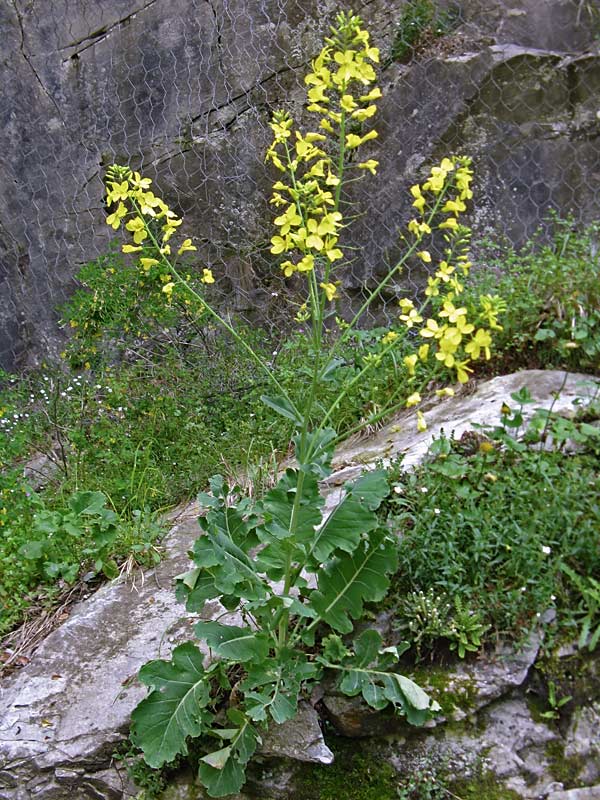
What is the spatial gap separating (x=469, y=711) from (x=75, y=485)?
2181 millimetres

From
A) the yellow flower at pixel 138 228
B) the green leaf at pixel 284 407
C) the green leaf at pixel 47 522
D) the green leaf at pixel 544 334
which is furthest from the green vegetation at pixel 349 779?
the green leaf at pixel 544 334

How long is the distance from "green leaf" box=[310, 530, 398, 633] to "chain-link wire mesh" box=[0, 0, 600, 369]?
10.1ft

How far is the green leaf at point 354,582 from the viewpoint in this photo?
74.3 inches

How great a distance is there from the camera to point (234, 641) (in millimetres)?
1755

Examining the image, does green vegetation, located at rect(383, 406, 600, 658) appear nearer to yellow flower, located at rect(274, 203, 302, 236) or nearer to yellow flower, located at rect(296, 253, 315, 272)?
yellow flower, located at rect(296, 253, 315, 272)

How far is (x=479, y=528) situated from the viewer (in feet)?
6.82

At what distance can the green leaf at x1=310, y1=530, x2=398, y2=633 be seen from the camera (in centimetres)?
189

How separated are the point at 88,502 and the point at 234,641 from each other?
1105 mm

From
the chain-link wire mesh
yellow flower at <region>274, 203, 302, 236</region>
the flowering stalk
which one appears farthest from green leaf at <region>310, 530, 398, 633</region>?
the chain-link wire mesh

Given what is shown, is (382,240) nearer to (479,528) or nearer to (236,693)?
(479,528)

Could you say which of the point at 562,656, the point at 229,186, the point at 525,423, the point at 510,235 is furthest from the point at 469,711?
the point at 229,186

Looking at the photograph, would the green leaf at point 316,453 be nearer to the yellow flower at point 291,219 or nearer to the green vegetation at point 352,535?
the green vegetation at point 352,535

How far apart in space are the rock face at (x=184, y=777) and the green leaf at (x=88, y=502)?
17.6 inches

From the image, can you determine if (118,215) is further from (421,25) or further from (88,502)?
(421,25)
